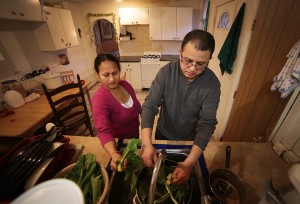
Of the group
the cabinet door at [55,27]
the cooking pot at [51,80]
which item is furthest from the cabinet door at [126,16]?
the cooking pot at [51,80]

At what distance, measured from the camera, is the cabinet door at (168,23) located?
3643 millimetres

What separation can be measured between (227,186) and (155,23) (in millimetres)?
4013

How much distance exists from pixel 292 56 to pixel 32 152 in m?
1.93

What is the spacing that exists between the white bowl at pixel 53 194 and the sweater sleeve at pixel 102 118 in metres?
0.41

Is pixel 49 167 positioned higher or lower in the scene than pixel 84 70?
higher

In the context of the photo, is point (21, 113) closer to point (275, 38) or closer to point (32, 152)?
point (32, 152)

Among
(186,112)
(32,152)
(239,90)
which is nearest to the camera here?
(32,152)

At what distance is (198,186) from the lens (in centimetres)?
62

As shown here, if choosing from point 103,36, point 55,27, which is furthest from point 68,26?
point 103,36

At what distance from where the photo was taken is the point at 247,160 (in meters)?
0.84

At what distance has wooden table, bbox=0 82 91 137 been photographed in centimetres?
147

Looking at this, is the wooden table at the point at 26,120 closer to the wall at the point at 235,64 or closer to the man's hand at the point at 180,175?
the man's hand at the point at 180,175

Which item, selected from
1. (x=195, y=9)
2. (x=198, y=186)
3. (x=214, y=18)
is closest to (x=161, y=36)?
(x=195, y=9)

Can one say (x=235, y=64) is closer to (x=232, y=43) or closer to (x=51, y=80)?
(x=232, y=43)
